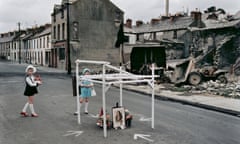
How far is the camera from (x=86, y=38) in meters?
39.6

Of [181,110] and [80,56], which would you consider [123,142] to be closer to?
[181,110]

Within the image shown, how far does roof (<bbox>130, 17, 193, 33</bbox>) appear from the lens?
44.4 meters

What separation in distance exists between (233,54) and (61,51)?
25208 mm

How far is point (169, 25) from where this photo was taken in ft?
154

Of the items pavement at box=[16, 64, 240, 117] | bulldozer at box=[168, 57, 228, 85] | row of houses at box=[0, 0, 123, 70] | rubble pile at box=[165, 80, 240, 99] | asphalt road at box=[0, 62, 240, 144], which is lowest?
asphalt road at box=[0, 62, 240, 144]

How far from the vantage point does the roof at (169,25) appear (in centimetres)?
4444

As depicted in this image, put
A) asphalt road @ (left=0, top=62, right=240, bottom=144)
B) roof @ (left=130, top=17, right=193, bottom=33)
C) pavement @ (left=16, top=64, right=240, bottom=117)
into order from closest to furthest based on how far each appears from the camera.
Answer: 1. asphalt road @ (left=0, top=62, right=240, bottom=144)
2. pavement @ (left=16, top=64, right=240, bottom=117)
3. roof @ (left=130, top=17, right=193, bottom=33)

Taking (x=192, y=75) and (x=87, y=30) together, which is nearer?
(x=192, y=75)

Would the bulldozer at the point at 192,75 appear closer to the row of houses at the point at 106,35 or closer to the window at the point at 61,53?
the row of houses at the point at 106,35

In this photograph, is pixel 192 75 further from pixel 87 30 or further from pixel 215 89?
pixel 87 30

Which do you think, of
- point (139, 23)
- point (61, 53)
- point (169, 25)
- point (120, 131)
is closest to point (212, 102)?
point (120, 131)

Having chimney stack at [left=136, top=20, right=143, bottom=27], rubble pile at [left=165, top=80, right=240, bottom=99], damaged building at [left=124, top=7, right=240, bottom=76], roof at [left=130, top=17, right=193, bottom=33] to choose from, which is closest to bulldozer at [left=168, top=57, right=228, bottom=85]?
rubble pile at [left=165, top=80, right=240, bottom=99]

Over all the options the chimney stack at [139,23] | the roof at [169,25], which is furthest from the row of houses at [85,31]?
the chimney stack at [139,23]

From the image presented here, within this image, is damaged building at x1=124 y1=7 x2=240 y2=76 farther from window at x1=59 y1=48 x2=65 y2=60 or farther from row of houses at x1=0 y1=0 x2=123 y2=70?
window at x1=59 y1=48 x2=65 y2=60
